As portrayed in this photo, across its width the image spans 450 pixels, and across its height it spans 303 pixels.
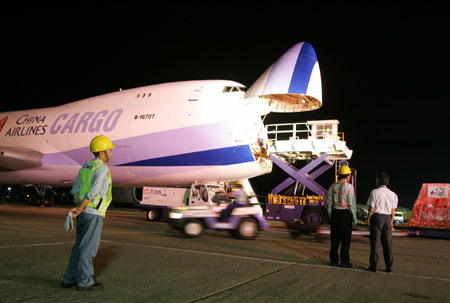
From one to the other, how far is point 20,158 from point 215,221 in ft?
35.1

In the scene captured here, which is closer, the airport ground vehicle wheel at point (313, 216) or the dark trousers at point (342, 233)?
the dark trousers at point (342, 233)

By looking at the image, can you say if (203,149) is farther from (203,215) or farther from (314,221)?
(314,221)

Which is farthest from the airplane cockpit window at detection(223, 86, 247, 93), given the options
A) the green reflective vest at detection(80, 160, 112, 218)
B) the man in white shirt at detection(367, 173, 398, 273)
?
the green reflective vest at detection(80, 160, 112, 218)

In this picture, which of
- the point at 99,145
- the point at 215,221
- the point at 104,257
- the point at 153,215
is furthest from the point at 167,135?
the point at 99,145

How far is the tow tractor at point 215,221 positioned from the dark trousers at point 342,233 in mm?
4411

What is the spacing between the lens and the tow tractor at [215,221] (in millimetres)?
11242

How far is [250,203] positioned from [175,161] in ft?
12.3

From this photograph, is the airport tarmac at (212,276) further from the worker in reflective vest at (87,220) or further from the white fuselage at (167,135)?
the white fuselage at (167,135)

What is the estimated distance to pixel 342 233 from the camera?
6996 millimetres

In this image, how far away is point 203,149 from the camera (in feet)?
46.1

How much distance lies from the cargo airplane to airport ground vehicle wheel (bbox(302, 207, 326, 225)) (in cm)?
368

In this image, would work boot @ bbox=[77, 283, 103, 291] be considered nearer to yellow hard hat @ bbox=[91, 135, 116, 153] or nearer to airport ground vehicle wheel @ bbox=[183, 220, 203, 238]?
Result: yellow hard hat @ bbox=[91, 135, 116, 153]

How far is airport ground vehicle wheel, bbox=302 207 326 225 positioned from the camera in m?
17.5

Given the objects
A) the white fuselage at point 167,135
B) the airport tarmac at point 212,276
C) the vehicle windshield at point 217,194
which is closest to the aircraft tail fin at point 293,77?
the white fuselage at point 167,135
